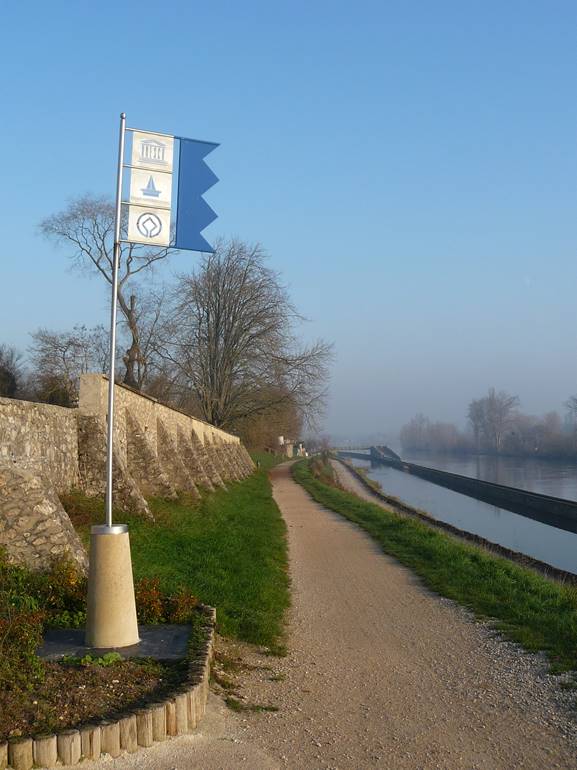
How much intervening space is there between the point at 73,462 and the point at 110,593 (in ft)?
20.1

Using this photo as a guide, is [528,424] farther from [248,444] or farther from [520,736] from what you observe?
[520,736]

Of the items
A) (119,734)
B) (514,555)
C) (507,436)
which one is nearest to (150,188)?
(119,734)

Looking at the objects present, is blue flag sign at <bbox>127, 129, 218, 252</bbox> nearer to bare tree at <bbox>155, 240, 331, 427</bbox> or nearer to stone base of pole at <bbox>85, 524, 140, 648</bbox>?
stone base of pole at <bbox>85, 524, 140, 648</bbox>

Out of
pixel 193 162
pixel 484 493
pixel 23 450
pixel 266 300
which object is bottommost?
pixel 484 493

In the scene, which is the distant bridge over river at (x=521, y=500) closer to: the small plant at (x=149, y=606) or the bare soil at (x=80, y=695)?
the small plant at (x=149, y=606)

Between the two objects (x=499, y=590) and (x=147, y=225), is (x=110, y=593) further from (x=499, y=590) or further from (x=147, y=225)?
(x=499, y=590)

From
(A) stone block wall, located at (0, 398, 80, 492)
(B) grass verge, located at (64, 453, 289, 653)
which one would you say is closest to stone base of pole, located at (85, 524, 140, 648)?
(B) grass verge, located at (64, 453, 289, 653)

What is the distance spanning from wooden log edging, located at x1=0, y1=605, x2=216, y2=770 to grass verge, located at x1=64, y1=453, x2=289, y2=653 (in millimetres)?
2266

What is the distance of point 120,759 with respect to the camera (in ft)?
13.0

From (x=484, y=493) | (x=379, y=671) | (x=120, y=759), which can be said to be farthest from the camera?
(x=484, y=493)

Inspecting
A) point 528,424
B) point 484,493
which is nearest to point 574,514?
point 484,493

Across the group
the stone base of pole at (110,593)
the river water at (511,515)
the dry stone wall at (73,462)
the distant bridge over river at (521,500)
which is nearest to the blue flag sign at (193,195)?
the stone base of pole at (110,593)

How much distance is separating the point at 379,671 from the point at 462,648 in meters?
1.15

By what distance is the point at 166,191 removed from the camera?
6551 millimetres
